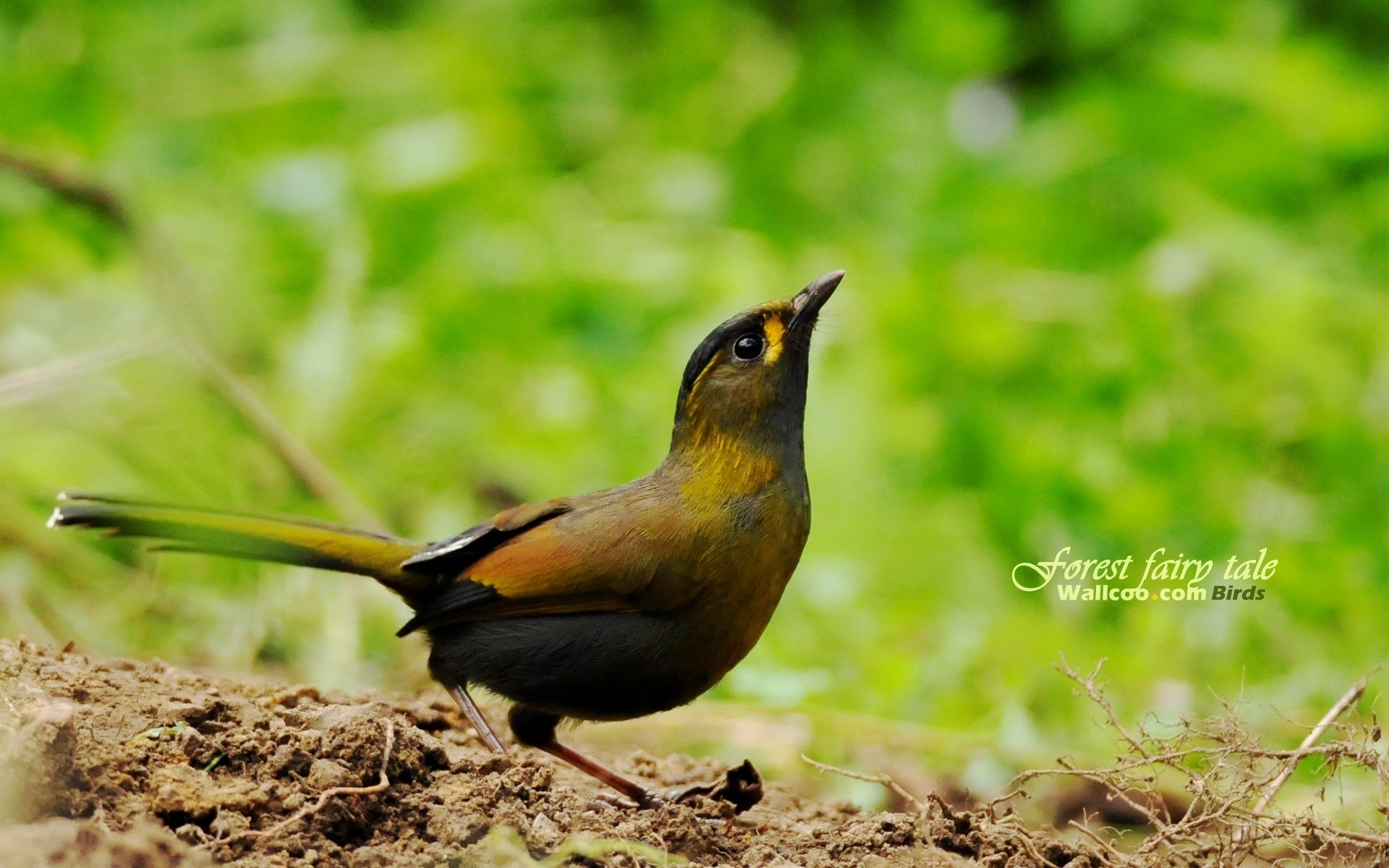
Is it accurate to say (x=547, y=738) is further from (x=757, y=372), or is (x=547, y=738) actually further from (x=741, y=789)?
(x=757, y=372)

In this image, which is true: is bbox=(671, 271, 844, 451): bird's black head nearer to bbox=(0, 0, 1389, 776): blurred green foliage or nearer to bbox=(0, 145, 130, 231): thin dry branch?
bbox=(0, 0, 1389, 776): blurred green foliage

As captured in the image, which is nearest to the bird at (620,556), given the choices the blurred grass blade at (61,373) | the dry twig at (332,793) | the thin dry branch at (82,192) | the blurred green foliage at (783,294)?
the dry twig at (332,793)

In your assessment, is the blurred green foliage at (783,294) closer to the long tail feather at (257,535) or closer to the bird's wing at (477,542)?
the long tail feather at (257,535)

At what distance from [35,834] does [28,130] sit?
7851mm

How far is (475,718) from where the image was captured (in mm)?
4234

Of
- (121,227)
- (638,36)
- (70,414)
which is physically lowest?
(70,414)

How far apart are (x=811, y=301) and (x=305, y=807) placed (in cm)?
213

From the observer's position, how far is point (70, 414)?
6.80m

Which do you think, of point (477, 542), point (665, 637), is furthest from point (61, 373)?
point (665, 637)

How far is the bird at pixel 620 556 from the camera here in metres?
4.07

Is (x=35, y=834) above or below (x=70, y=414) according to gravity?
below

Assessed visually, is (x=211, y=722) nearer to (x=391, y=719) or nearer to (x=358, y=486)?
(x=391, y=719)

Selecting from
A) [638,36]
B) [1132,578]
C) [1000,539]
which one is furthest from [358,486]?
[638,36]

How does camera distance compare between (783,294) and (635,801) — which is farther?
(783,294)
